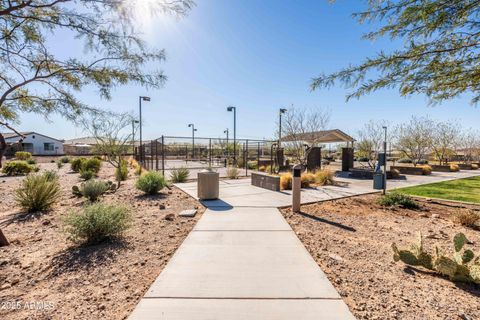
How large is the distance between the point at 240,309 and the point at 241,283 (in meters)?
0.48

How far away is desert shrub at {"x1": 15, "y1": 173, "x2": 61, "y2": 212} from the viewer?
6.41 metres

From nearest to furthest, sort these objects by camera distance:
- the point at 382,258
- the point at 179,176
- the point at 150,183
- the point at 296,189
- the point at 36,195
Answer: the point at 382,258 → the point at 296,189 → the point at 36,195 → the point at 150,183 → the point at 179,176

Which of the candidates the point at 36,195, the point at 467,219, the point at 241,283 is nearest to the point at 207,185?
the point at 36,195

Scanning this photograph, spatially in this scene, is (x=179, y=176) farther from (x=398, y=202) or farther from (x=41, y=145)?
(x=41, y=145)

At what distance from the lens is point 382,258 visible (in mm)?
3629

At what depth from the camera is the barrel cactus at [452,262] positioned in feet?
9.53

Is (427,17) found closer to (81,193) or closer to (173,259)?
(173,259)

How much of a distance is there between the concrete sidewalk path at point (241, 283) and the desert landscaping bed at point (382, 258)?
28cm

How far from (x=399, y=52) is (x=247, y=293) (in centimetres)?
385

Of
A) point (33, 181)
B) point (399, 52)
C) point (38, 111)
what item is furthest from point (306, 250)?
point (33, 181)

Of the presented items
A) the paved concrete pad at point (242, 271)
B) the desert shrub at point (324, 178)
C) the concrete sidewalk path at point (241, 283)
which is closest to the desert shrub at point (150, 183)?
the concrete sidewalk path at point (241, 283)

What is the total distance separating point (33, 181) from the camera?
671 cm

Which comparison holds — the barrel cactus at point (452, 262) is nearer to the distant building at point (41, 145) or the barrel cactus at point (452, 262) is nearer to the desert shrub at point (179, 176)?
the desert shrub at point (179, 176)

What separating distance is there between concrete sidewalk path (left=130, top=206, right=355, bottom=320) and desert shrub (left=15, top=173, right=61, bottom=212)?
512 cm
